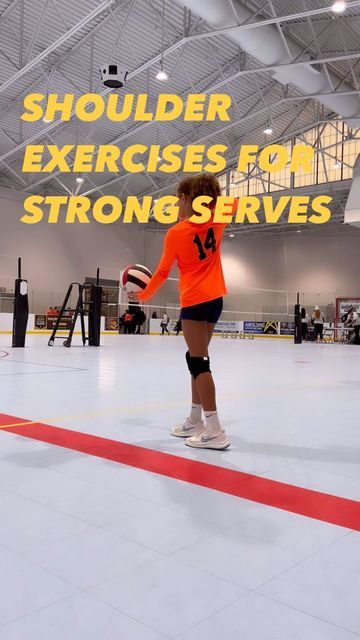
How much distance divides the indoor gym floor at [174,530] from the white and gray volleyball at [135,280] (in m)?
0.94

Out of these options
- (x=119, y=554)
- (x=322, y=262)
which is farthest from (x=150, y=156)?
(x=119, y=554)

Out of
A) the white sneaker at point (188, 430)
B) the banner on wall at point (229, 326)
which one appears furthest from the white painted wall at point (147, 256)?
the white sneaker at point (188, 430)

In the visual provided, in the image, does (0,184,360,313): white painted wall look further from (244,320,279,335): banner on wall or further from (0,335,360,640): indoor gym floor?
(0,335,360,640): indoor gym floor

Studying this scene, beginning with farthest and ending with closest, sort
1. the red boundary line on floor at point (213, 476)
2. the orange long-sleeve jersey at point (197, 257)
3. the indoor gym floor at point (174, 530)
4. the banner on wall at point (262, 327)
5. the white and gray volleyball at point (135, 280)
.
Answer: the banner on wall at point (262, 327) < the white and gray volleyball at point (135, 280) < the orange long-sleeve jersey at point (197, 257) < the red boundary line on floor at point (213, 476) < the indoor gym floor at point (174, 530)

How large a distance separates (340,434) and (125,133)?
21.2 metres

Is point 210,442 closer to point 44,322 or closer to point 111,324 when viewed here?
point 44,322

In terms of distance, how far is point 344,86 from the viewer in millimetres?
18406

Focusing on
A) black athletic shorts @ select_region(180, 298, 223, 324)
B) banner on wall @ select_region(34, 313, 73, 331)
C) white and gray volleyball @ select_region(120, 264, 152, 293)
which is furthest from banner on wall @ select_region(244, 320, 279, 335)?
black athletic shorts @ select_region(180, 298, 223, 324)

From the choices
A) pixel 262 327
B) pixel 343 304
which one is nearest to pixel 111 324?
pixel 262 327

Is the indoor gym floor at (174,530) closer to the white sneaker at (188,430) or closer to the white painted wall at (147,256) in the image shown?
the white sneaker at (188,430)

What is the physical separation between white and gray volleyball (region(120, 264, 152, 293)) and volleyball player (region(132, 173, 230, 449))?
55 cm

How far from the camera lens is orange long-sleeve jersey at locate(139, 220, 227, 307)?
124 inches

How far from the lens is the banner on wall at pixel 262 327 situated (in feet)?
92.9

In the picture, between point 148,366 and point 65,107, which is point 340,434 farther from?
point 65,107
